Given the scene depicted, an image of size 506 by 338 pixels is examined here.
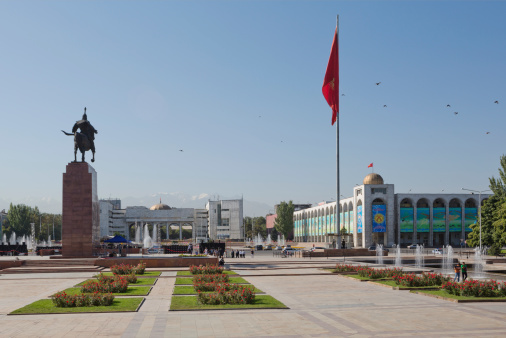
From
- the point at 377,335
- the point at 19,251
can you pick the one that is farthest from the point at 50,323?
the point at 19,251

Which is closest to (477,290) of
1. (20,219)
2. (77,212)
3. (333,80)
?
(333,80)

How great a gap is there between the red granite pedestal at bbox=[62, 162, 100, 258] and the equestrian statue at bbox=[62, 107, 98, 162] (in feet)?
4.72

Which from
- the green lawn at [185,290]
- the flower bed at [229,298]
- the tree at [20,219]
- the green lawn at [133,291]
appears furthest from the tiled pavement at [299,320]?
the tree at [20,219]

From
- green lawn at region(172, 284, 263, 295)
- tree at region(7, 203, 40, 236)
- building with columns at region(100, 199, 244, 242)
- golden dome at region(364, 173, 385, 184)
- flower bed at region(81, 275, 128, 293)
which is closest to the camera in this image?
flower bed at region(81, 275, 128, 293)

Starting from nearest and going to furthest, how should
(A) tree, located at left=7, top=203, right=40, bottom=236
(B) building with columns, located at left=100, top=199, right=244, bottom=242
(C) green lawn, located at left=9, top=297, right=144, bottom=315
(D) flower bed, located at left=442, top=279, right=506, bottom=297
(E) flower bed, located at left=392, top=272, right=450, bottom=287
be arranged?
(C) green lawn, located at left=9, top=297, right=144, bottom=315, (D) flower bed, located at left=442, top=279, right=506, bottom=297, (E) flower bed, located at left=392, top=272, right=450, bottom=287, (A) tree, located at left=7, top=203, right=40, bottom=236, (B) building with columns, located at left=100, top=199, right=244, bottom=242

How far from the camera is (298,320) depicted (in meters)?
17.6

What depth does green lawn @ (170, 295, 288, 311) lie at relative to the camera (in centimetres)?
2009

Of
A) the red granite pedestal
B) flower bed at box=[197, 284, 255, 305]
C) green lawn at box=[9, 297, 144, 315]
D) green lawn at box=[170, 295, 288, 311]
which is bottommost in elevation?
green lawn at box=[170, 295, 288, 311]

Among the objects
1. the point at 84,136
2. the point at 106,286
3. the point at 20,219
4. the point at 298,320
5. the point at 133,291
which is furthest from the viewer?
the point at 20,219

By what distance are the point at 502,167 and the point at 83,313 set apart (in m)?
73.0

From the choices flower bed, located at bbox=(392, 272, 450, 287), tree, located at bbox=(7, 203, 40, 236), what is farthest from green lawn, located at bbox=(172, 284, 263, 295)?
tree, located at bbox=(7, 203, 40, 236)

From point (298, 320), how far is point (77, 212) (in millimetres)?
32010

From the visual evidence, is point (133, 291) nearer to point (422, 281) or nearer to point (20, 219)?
point (422, 281)

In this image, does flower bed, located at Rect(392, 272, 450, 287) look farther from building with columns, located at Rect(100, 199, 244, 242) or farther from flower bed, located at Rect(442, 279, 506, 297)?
building with columns, located at Rect(100, 199, 244, 242)
